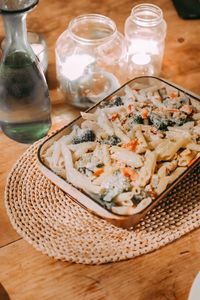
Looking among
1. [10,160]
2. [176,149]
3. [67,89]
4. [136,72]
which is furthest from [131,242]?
[136,72]

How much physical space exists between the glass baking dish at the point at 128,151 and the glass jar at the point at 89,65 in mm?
120

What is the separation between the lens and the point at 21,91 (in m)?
1.10

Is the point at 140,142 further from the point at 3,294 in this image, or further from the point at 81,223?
the point at 3,294

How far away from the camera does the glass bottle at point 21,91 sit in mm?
1066

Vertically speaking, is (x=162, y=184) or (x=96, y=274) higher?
(x=162, y=184)

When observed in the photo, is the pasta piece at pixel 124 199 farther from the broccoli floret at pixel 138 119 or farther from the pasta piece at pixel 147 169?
the broccoli floret at pixel 138 119

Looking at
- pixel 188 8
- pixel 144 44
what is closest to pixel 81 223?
pixel 144 44

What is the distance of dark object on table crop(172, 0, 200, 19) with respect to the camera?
1520mm

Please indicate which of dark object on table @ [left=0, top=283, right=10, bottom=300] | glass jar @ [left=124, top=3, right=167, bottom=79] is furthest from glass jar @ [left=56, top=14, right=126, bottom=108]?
dark object on table @ [left=0, top=283, right=10, bottom=300]

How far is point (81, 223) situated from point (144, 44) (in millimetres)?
557

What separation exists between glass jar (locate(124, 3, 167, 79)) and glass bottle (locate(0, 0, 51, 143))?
312 mm

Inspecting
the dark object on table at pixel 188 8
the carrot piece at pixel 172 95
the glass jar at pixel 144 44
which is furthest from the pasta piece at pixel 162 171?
the dark object on table at pixel 188 8

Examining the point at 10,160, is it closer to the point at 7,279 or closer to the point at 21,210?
the point at 21,210

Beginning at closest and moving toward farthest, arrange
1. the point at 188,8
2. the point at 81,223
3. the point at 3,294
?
the point at 3,294 → the point at 81,223 → the point at 188,8
